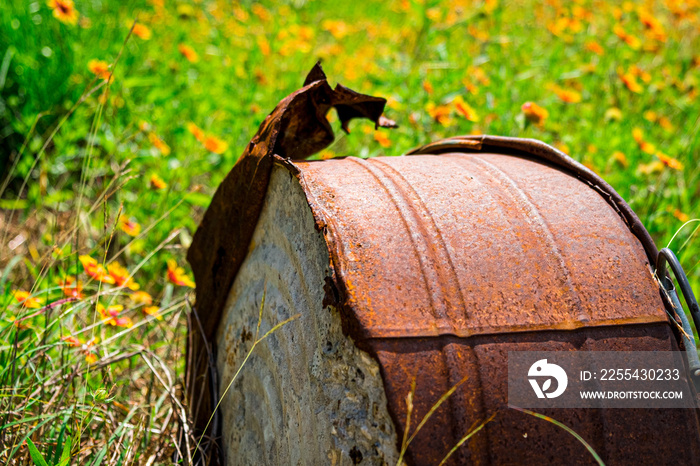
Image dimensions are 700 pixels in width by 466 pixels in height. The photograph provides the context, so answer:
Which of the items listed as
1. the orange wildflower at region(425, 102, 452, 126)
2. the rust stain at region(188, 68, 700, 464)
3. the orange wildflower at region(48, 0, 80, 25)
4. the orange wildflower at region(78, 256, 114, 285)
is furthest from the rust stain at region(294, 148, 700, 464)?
the orange wildflower at region(48, 0, 80, 25)

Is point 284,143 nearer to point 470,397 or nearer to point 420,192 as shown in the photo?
point 420,192

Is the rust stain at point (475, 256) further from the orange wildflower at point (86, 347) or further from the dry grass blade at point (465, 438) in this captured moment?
the orange wildflower at point (86, 347)

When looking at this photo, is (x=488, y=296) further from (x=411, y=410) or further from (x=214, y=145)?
(x=214, y=145)

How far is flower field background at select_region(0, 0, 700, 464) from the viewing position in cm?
176

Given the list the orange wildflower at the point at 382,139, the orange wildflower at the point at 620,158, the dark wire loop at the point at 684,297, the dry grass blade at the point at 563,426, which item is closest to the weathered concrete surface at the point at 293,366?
the dry grass blade at the point at 563,426

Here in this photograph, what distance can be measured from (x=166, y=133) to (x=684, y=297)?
2462 mm

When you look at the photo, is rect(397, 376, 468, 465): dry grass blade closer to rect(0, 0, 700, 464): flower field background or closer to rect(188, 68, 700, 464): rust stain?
rect(188, 68, 700, 464): rust stain

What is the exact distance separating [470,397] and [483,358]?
2.7 inches

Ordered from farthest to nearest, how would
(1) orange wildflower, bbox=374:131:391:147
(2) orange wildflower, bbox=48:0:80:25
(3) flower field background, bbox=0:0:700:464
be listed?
(1) orange wildflower, bbox=374:131:391:147
(2) orange wildflower, bbox=48:0:80:25
(3) flower field background, bbox=0:0:700:464

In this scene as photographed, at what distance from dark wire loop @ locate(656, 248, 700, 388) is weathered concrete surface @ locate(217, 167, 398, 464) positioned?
0.57 meters

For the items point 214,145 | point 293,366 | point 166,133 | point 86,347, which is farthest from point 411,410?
point 166,133

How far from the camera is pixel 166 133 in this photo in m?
2.86

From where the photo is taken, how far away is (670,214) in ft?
7.97

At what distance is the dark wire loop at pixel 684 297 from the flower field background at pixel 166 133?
0.82 m
